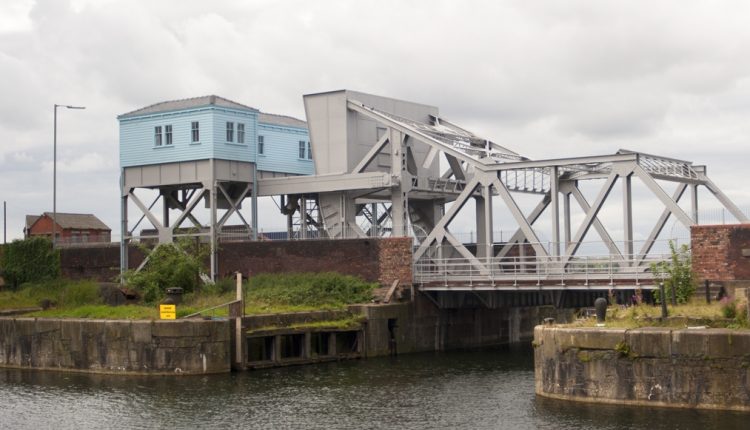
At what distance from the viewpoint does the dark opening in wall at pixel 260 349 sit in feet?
150

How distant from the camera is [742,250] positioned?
42.2 meters

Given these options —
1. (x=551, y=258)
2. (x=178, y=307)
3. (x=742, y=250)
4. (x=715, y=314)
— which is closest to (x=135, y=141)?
(x=178, y=307)

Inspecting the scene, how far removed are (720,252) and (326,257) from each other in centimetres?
1871

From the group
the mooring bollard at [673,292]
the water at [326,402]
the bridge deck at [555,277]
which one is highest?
the bridge deck at [555,277]

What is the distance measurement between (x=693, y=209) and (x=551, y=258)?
23.9ft

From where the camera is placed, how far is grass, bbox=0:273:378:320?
47844 mm

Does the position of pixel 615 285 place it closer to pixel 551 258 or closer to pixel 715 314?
pixel 551 258

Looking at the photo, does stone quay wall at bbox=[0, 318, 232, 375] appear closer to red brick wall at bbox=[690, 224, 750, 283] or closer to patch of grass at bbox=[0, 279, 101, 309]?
patch of grass at bbox=[0, 279, 101, 309]

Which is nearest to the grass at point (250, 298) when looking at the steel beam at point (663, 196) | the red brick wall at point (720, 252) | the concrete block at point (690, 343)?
the steel beam at point (663, 196)

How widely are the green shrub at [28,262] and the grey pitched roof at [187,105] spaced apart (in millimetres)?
8073

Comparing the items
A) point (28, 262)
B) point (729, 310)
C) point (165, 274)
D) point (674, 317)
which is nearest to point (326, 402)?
point (674, 317)

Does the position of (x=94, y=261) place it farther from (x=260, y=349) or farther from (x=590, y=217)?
(x=590, y=217)

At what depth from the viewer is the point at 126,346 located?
1735 inches

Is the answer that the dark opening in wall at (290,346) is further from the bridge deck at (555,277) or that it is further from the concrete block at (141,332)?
the bridge deck at (555,277)
